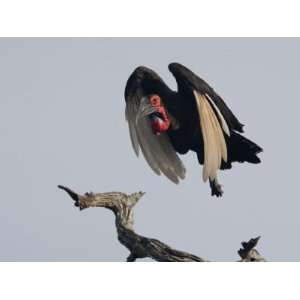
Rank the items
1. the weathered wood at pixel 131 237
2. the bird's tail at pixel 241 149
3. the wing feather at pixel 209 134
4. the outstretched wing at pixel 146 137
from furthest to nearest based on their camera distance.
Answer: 1. the outstretched wing at pixel 146 137
2. the bird's tail at pixel 241 149
3. the wing feather at pixel 209 134
4. the weathered wood at pixel 131 237

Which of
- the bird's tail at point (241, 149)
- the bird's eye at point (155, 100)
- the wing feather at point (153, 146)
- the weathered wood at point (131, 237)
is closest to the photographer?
the weathered wood at point (131, 237)

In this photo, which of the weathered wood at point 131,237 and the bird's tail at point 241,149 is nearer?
the weathered wood at point 131,237

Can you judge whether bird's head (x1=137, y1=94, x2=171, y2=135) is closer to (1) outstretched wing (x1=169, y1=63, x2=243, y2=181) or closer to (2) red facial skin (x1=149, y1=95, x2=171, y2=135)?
(2) red facial skin (x1=149, y1=95, x2=171, y2=135)

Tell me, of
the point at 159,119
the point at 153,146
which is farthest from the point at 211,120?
the point at 153,146

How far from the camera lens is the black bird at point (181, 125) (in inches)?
793

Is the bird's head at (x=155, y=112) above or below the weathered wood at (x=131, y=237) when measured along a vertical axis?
above

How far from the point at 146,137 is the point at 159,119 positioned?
693mm

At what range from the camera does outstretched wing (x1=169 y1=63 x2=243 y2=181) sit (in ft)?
66.0

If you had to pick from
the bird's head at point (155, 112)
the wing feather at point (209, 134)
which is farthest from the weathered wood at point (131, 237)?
the bird's head at point (155, 112)

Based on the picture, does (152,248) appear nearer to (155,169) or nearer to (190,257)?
(190,257)

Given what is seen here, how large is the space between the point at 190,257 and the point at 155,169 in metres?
2.80

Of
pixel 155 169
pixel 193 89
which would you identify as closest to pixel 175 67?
pixel 193 89

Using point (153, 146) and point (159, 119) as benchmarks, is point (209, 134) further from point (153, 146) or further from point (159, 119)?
point (153, 146)

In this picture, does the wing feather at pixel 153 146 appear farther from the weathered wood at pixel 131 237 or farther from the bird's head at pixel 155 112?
the weathered wood at pixel 131 237
